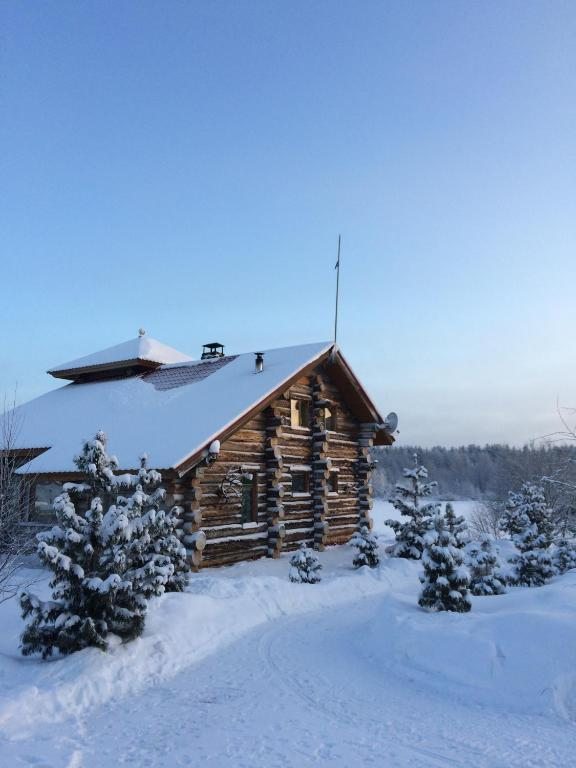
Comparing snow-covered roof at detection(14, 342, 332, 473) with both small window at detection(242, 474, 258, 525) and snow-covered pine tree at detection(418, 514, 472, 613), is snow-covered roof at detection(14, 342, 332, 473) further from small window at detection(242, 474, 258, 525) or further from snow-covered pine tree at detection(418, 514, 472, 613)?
snow-covered pine tree at detection(418, 514, 472, 613)

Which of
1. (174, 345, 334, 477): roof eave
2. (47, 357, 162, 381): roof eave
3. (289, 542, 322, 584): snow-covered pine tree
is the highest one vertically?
(47, 357, 162, 381): roof eave

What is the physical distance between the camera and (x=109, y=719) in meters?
6.61

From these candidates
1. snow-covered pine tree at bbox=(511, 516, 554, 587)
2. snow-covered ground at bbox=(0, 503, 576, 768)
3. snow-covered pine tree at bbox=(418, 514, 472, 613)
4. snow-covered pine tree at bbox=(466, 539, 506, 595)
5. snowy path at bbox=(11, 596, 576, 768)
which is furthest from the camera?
snow-covered pine tree at bbox=(511, 516, 554, 587)

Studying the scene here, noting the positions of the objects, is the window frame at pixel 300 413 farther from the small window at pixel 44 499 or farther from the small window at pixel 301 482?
the small window at pixel 44 499

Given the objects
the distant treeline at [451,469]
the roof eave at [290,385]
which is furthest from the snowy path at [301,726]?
the distant treeline at [451,469]

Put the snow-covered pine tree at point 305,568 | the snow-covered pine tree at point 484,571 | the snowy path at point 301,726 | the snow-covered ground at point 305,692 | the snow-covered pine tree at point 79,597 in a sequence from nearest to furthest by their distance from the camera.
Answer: the snowy path at point 301,726 < the snow-covered ground at point 305,692 < the snow-covered pine tree at point 79,597 < the snow-covered pine tree at point 484,571 < the snow-covered pine tree at point 305,568

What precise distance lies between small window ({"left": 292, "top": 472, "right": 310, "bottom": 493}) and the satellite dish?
14.9ft

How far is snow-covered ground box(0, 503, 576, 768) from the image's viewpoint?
18.9 ft

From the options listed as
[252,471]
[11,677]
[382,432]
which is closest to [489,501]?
[382,432]

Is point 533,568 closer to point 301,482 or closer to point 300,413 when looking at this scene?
point 301,482

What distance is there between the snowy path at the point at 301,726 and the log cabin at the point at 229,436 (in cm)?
730

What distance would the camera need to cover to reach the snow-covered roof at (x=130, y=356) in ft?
80.0

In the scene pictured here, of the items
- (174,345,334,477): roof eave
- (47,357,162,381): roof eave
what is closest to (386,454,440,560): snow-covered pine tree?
(174,345,334,477): roof eave

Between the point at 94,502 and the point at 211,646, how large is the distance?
315 cm
